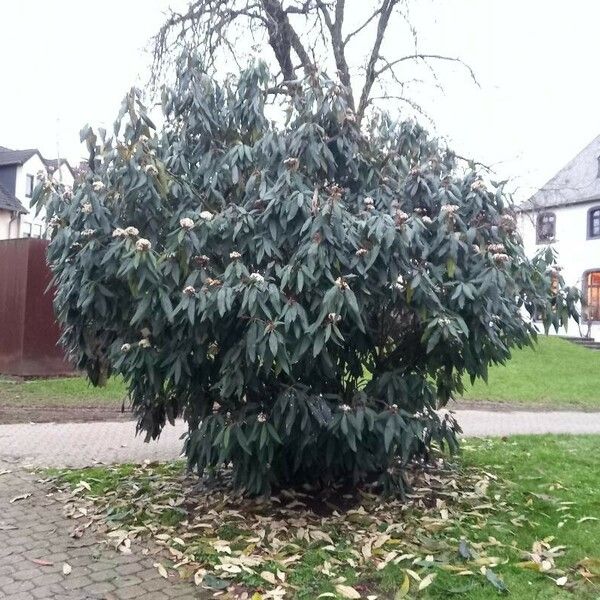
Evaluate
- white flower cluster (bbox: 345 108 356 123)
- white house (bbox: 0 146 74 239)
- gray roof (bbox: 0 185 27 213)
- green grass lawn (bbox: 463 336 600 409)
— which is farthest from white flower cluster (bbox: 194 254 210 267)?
white house (bbox: 0 146 74 239)

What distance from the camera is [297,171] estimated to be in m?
4.88

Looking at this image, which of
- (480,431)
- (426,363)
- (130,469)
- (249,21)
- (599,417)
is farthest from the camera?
(249,21)

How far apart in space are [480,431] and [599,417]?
302 centimetres

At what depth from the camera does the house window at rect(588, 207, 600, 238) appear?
105 feet

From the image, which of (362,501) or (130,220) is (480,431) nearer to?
(362,501)

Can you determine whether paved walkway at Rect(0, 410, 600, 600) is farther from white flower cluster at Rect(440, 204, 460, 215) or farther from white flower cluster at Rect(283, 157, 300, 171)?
white flower cluster at Rect(440, 204, 460, 215)

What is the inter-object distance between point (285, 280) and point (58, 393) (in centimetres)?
779

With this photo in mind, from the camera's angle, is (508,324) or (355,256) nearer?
(355,256)

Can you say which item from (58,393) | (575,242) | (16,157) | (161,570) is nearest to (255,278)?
(161,570)

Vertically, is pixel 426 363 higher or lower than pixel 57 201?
lower

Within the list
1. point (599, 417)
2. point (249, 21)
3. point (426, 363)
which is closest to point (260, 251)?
point (426, 363)

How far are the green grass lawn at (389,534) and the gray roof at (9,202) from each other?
90.3 ft

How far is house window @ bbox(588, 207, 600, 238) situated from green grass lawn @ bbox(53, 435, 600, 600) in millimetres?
27954

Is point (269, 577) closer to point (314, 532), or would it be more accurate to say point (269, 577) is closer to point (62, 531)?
point (314, 532)
